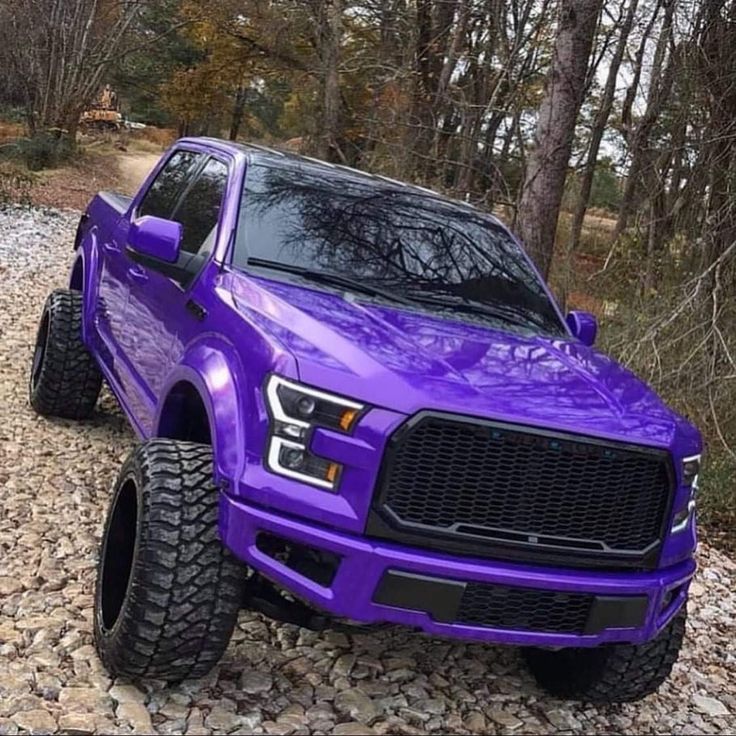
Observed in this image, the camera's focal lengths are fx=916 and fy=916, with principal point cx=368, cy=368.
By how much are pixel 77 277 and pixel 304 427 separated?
389 cm

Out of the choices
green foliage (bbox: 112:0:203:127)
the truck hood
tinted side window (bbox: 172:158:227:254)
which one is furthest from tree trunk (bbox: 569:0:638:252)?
green foliage (bbox: 112:0:203:127)

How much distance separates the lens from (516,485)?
2746 millimetres

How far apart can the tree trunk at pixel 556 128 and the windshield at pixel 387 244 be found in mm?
3590

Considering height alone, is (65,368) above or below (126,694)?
above

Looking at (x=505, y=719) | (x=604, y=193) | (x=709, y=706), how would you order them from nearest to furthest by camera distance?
(x=505, y=719) → (x=709, y=706) → (x=604, y=193)

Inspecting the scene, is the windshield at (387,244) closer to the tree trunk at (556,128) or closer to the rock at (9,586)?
the rock at (9,586)

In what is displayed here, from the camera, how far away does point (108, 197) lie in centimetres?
599

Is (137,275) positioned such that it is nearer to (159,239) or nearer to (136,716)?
(159,239)

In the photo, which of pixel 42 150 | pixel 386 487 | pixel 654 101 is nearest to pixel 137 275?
pixel 386 487

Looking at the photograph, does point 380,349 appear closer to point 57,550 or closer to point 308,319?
point 308,319

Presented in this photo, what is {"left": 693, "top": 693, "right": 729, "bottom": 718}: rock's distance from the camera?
367 cm

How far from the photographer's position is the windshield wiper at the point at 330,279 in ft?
11.8

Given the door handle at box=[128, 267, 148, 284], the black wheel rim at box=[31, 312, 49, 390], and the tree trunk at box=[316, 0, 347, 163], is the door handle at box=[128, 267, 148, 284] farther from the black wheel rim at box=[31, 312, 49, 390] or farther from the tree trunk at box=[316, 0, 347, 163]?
the tree trunk at box=[316, 0, 347, 163]

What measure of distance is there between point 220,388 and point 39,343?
322cm
